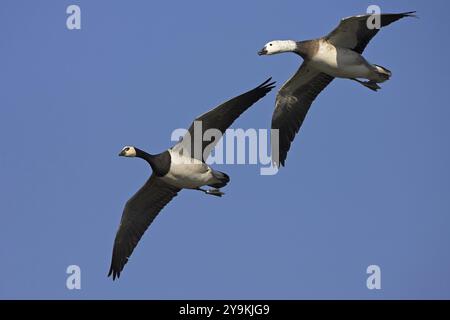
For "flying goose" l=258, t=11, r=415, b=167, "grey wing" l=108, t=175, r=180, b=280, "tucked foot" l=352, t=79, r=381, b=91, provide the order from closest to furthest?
"flying goose" l=258, t=11, r=415, b=167
"grey wing" l=108, t=175, r=180, b=280
"tucked foot" l=352, t=79, r=381, b=91

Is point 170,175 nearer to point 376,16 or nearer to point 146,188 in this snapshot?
point 146,188

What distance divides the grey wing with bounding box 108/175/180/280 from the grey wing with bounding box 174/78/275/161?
1.33 metres

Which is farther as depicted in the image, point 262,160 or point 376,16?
point 262,160

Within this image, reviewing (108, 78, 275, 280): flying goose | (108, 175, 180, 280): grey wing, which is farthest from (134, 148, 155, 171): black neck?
(108, 175, 180, 280): grey wing

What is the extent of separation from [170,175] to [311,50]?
3.54 metres

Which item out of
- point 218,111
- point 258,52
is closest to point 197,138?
point 218,111

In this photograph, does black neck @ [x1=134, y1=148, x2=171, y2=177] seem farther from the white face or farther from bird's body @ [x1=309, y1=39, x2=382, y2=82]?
bird's body @ [x1=309, y1=39, x2=382, y2=82]

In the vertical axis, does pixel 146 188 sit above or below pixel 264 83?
below

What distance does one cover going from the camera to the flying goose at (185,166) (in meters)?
21.9

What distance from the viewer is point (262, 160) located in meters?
24.7

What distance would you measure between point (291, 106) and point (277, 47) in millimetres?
1725

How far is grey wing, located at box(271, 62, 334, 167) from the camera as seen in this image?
80.0ft

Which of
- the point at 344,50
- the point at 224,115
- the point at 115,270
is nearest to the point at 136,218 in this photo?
the point at 115,270

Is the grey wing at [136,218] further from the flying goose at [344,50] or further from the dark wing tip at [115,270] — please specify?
the flying goose at [344,50]
